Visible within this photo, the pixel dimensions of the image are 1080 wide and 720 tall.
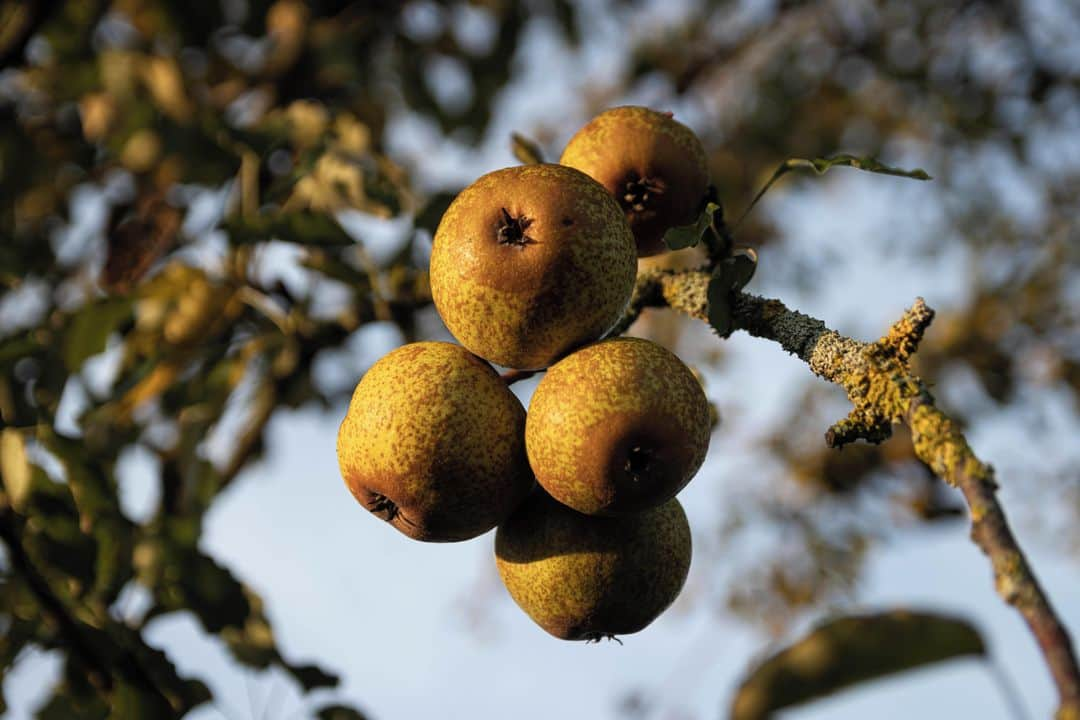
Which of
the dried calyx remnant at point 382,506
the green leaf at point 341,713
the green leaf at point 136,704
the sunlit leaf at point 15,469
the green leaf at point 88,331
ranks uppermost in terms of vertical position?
the dried calyx remnant at point 382,506

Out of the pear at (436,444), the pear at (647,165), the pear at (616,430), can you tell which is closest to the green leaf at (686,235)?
the pear at (616,430)

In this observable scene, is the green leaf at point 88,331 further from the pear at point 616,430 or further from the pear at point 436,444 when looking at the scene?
the pear at point 616,430

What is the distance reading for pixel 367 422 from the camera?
1.87m

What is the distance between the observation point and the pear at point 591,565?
1.88 meters

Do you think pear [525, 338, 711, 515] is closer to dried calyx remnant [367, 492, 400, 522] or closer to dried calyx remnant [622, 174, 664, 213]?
dried calyx remnant [367, 492, 400, 522]

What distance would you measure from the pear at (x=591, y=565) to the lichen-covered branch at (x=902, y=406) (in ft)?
1.49

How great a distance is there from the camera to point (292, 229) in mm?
2809

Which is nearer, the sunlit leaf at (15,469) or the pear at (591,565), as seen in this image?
the pear at (591,565)

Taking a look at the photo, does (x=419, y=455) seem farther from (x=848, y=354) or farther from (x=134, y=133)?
(x=134, y=133)

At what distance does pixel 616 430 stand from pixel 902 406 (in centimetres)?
50

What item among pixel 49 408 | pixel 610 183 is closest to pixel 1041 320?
pixel 610 183

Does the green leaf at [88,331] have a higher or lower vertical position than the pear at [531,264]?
lower

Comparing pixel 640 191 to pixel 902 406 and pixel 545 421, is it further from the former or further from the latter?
pixel 902 406

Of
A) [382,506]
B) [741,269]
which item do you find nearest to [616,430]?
[741,269]
